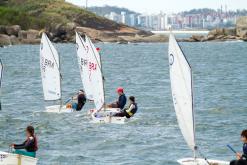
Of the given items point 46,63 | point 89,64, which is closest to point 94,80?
point 89,64

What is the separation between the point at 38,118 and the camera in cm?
4150

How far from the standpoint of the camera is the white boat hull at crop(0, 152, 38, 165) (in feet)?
78.9

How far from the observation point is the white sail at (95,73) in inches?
1567

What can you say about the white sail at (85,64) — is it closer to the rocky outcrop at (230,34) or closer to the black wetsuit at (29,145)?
the black wetsuit at (29,145)

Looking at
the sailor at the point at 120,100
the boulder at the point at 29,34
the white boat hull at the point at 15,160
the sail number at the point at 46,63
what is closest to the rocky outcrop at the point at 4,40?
the boulder at the point at 29,34

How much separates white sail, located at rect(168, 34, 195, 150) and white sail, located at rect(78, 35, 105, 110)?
15186mm

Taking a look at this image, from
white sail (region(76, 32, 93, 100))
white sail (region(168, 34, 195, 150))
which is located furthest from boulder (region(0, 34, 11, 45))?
white sail (region(168, 34, 195, 150))

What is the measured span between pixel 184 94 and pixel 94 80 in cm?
1712

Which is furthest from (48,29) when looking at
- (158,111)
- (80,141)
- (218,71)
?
(80,141)

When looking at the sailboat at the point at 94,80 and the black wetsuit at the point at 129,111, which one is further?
the sailboat at the point at 94,80

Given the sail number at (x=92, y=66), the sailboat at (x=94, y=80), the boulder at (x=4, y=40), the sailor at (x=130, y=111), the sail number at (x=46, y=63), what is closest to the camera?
the sailor at (x=130, y=111)

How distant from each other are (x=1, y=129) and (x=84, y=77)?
6868mm

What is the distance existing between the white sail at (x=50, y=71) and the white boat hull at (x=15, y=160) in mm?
21403

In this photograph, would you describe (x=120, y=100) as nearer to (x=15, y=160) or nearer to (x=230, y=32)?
(x=15, y=160)
